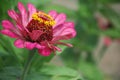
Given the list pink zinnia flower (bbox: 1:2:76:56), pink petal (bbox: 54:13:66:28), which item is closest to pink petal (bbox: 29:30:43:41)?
pink zinnia flower (bbox: 1:2:76:56)

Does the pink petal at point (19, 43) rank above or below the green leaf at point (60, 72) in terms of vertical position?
below

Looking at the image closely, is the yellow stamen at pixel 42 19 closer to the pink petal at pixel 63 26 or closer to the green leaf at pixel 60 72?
the pink petal at pixel 63 26

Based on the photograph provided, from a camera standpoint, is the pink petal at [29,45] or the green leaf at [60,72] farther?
the green leaf at [60,72]

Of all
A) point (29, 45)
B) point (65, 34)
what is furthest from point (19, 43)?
point (65, 34)

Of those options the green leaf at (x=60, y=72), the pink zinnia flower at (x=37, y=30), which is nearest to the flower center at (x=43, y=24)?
the pink zinnia flower at (x=37, y=30)

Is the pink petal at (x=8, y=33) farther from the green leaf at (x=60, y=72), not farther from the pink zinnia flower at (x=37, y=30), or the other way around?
the green leaf at (x=60, y=72)

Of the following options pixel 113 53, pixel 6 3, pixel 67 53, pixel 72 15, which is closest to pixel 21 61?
pixel 6 3

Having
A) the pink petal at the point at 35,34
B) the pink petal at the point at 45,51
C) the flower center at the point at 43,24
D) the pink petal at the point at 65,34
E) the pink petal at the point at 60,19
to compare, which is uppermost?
the pink petal at the point at 60,19

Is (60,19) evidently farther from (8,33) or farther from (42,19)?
(8,33)
